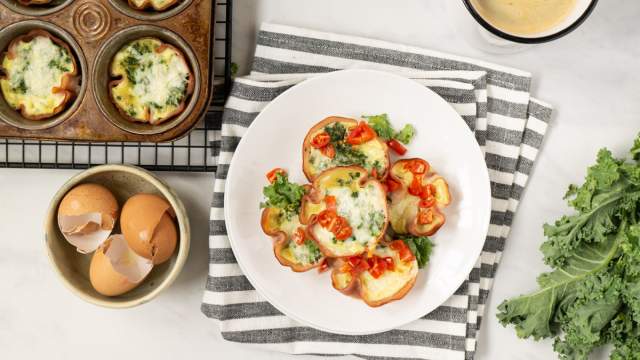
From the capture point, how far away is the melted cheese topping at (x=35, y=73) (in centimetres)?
170

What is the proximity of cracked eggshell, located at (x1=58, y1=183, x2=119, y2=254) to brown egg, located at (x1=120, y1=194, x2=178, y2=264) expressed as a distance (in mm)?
46

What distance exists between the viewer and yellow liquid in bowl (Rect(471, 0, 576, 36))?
173cm

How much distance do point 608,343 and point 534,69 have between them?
0.85 meters

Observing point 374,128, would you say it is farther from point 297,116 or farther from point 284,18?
point 284,18

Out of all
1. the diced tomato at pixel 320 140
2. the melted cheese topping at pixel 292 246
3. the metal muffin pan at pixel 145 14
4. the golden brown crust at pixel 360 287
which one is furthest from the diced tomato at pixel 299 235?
the metal muffin pan at pixel 145 14

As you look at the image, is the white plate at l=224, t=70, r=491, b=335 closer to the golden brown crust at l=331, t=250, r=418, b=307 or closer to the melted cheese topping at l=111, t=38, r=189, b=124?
the golden brown crust at l=331, t=250, r=418, b=307

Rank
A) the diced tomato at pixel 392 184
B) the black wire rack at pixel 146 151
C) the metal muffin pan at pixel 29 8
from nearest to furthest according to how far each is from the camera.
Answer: the metal muffin pan at pixel 29 8
the diced tomato at pixel 392 184
the black wire rack at pixel 146 151

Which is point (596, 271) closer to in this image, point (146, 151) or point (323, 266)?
point (323, 266)

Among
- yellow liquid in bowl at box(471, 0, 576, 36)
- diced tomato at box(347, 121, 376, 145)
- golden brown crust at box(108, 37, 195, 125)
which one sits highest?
yellow liquid in bowl at box(471, 0, 576, 36)

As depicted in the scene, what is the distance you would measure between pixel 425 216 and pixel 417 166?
0.14 meters

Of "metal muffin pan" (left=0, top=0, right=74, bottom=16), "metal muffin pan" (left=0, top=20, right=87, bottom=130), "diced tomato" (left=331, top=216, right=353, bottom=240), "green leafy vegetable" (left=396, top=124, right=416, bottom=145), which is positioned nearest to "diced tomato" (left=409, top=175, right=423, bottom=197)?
"green leafy vegetable" (left=396, top=124, right=416, bottom=145)

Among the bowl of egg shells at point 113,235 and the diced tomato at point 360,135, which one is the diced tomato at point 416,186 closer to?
the diced tomato at point 360,135

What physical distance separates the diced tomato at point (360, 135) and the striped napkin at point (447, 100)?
22 centimetres

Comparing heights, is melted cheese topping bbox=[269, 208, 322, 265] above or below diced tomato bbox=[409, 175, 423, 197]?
below
